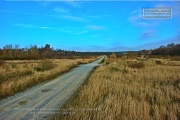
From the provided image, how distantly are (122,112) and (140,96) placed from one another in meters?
3.73

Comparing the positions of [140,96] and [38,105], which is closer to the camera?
[38,105]

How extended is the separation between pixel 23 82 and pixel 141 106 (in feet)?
34.1

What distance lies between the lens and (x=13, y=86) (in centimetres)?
1408

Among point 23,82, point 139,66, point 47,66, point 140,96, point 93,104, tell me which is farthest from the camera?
point 139,66

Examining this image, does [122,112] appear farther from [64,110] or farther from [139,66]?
[139,66]

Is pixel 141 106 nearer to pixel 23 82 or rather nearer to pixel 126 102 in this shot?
pixel 126 102

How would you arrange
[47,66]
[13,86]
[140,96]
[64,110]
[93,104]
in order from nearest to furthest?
1. [64,110]
2. [93,104]
3. [140,96]
4. [13,86]
5. [47,66]

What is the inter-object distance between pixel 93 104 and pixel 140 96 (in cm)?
348

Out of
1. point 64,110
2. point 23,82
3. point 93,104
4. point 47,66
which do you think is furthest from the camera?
point 47,66

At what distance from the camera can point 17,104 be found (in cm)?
994

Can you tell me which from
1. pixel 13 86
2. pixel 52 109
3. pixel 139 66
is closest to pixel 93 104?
pixel 52 109

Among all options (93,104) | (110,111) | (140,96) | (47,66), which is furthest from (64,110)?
(47,66)

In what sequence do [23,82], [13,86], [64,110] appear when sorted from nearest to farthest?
[64,110] → [13,86] → [23,82]

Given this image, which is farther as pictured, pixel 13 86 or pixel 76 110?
pixel 13 86
